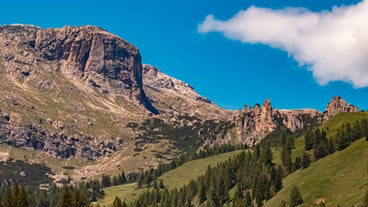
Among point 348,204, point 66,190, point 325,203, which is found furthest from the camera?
point 325,203

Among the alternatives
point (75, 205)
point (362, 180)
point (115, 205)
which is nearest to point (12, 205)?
point (75, 205)

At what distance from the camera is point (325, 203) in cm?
19425

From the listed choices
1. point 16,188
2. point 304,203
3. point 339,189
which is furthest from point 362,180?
point 16,188

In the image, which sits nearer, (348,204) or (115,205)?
(115,205)

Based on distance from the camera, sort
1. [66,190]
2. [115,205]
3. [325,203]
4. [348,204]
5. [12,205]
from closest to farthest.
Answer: [12,205], [66,190], [115,205], [348,204], [325,203]

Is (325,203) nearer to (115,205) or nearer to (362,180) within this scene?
(362,180)

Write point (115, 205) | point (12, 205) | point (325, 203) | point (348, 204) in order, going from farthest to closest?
point (325, 203)
point (348, 204)
point (115, 205)
point (12, 205)

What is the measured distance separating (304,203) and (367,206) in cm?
4596

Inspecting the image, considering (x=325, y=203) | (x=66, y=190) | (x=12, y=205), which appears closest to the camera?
(x=12, y=205)

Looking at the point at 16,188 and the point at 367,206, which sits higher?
the point at 16,188

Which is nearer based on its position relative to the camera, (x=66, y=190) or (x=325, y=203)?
(x=66, y=190)

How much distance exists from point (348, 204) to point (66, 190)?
9359 centimetres

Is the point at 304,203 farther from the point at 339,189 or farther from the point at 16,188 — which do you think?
the point at 16,188

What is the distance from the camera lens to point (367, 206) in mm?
154875
